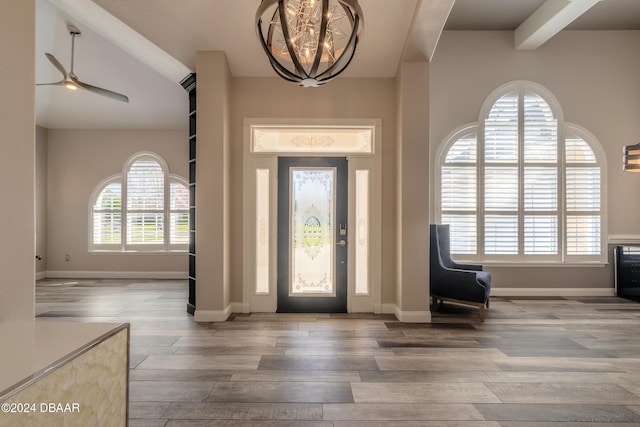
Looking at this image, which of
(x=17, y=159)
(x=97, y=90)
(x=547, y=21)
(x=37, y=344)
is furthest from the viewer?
(x=547, y=21)

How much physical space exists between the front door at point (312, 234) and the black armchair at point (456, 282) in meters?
1.23

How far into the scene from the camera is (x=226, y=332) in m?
3.98

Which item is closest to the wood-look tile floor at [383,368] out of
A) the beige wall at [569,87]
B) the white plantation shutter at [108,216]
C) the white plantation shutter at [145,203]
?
the beige wall at [569,87]

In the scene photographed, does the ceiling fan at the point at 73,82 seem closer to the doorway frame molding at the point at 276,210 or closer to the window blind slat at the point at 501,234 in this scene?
the doorway frame molding at the point at 276,210

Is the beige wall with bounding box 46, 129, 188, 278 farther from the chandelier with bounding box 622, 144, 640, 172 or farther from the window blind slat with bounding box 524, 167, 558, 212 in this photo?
the chandelier with bounding box 622, 144, 640, 172

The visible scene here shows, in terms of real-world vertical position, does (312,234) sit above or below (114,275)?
above

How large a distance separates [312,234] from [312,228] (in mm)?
82

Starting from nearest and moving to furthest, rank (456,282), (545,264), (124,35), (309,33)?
(309,33)
(124,35)
(456,282)
(545,264)

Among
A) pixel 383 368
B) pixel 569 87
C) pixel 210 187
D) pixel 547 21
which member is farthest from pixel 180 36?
pixel 569 87

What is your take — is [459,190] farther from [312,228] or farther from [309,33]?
[309,33]

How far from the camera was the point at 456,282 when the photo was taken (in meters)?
4.70

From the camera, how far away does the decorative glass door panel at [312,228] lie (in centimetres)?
488

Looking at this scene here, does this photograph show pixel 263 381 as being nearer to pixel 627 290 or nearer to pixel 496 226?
pixel 496 226

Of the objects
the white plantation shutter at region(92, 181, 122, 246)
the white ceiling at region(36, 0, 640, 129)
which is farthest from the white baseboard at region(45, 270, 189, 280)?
the white ceiling at region(36, 0, 640, 129)
